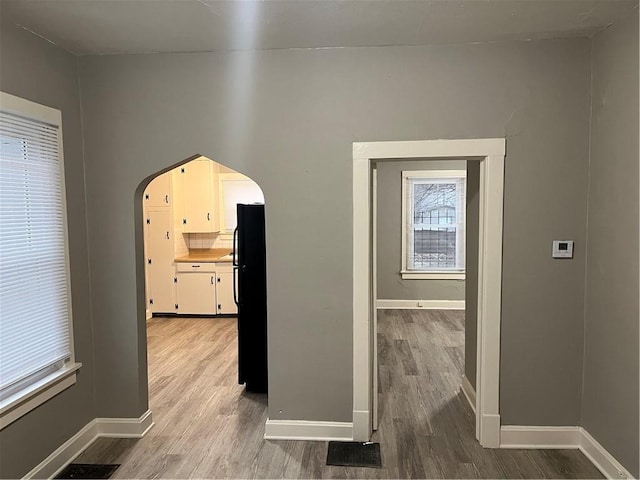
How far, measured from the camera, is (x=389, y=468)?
2617 millimetres

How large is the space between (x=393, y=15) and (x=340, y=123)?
2.31 feet

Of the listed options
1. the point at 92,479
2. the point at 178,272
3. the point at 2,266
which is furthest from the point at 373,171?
the point at 178,272

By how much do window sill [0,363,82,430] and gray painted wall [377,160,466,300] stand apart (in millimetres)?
4922

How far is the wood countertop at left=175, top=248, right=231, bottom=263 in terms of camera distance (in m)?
6.09

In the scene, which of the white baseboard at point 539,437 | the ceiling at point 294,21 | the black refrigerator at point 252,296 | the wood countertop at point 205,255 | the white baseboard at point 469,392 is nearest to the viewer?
the ceiling at point 294,21

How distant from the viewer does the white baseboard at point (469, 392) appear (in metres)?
3.36

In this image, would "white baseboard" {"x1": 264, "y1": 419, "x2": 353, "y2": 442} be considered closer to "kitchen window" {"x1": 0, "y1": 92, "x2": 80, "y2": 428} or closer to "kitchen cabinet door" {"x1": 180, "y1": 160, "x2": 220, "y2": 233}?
"kitchen window" {"x1": 0, "y1": 92, "x2": 80, "y2": 428}

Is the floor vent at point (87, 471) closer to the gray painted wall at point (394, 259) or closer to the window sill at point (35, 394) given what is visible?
the window sill at point (35, 394)

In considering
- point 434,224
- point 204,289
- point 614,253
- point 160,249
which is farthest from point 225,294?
point 614,253

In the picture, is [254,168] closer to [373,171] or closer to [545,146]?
[373,171]

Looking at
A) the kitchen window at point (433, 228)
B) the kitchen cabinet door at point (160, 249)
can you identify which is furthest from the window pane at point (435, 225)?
the kitchen cabinet door at point (160, 249)

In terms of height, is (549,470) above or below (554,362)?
below

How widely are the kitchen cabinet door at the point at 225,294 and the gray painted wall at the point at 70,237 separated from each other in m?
3.17

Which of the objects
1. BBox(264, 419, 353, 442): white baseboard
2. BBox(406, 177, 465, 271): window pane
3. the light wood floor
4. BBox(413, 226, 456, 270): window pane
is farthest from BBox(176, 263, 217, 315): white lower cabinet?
BBox(264, 419, 353, 442): white baseboard
